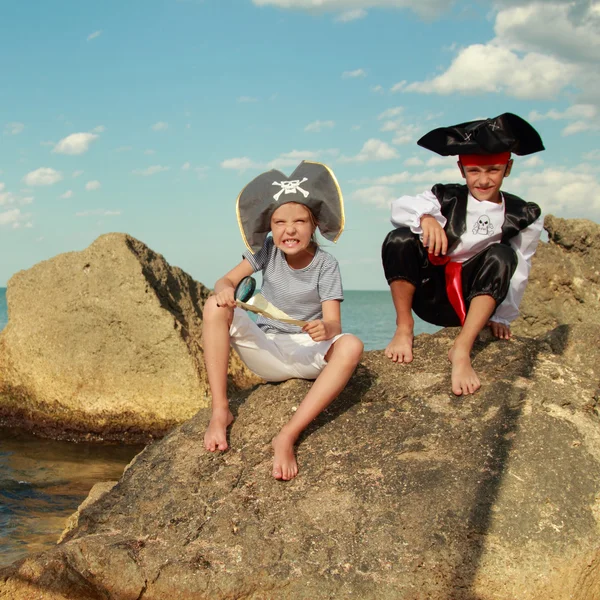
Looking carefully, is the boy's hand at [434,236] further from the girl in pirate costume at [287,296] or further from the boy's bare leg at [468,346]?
the girl in pirate costume at [287,296]

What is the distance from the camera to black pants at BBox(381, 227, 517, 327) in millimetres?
3518

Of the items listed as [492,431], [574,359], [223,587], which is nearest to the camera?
[223,587]

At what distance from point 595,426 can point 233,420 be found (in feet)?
5.37

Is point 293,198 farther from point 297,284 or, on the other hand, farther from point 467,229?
point 467,229

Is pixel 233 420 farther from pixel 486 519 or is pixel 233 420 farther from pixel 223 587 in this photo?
pixel 486 519

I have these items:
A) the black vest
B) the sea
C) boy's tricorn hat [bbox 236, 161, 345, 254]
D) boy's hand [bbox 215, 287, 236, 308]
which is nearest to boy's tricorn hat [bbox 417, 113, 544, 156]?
the black vest

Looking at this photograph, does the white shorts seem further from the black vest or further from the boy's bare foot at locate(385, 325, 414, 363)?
the black vest

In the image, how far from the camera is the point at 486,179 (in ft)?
12.2

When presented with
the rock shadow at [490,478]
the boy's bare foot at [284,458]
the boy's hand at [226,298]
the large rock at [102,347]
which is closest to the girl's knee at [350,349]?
the boy's bare foot at [284,458]

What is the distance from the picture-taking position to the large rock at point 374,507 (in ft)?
8.48

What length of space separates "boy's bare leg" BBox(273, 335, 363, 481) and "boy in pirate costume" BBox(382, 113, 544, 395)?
0.50m

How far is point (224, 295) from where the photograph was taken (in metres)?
3.32

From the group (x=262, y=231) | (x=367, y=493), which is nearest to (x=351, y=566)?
(x=367, y=493)

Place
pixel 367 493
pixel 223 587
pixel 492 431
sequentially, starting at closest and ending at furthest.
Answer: pixel 223 587 < pixel 367 493 < pixel 492 431
